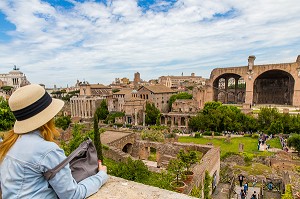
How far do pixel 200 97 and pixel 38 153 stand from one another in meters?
52.1

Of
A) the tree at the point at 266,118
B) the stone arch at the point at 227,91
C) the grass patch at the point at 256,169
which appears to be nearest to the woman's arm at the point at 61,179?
the grass patch at the point at 256,169

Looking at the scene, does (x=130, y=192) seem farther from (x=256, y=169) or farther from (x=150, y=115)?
(x=150, y=115)

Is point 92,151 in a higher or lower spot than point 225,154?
higher

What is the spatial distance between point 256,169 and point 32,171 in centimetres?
1974

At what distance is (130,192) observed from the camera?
7.89 feet

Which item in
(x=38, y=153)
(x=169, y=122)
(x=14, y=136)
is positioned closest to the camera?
(x=38, y=153)

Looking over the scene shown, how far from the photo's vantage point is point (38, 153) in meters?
1.76

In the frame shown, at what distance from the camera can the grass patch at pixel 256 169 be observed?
1758 cm

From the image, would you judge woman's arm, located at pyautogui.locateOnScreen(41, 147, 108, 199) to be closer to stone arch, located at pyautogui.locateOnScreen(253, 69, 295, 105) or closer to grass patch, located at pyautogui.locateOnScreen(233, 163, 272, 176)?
grass patch, located at pyautogui.locateOnScreen(233, 163, 272, 176)

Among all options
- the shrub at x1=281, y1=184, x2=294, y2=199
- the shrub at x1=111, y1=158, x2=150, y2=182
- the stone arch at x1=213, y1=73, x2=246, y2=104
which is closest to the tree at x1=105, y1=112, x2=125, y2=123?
the stone arch at x1=213, y1=73, x2=246, y2=104

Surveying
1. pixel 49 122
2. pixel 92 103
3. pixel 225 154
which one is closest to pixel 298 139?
pixel 225 154

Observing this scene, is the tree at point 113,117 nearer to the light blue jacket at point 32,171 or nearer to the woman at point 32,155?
the woman at point 32,155

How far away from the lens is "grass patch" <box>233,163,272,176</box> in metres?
17.6

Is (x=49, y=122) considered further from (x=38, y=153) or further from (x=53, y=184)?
(x=53, y=184)
